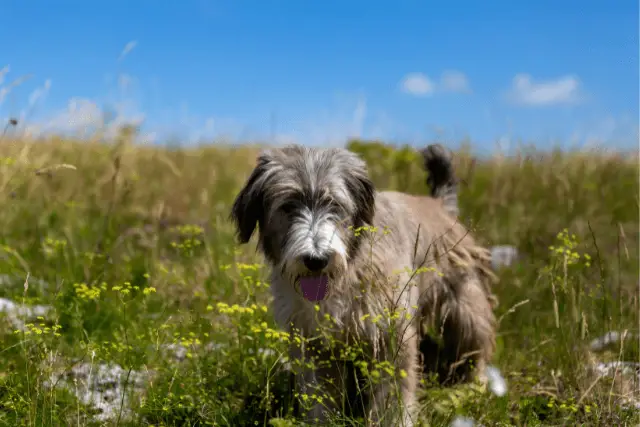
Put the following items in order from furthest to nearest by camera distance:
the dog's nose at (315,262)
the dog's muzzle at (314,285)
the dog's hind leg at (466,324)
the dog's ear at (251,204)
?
the dog's hind leg at (466,324) → the dog's ear at (251,204) → the dog's muzzle at (314,285) → the dog's nose at (315,262)

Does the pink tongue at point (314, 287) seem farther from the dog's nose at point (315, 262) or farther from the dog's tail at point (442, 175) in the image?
the dog's tail at point (442, 175)

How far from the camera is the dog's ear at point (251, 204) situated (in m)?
3.89

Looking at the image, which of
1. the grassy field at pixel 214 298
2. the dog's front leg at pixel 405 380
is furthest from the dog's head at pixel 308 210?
the dog's front leg at pixel 405 380

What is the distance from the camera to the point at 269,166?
388cm

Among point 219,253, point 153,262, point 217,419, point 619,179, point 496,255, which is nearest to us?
point 217,419

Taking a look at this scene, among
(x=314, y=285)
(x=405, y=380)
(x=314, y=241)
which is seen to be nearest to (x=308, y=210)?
(x=314, y=241)

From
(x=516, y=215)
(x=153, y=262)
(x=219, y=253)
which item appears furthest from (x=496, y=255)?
(x=153, y=262)

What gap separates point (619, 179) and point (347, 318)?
25.0ft

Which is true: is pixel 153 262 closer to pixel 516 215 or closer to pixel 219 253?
pixel 219 253

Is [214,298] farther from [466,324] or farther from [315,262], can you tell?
[315,262]

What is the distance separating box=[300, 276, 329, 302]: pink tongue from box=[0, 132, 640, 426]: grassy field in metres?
0.31

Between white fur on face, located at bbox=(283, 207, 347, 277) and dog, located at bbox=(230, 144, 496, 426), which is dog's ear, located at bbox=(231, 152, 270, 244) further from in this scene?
white fur on face, located at bbox=(283, 207, 347, 277)

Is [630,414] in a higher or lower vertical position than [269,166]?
lower

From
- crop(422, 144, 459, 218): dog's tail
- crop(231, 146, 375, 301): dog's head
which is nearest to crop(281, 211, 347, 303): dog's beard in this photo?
crop(231, 146, 375, 301): dog's head
